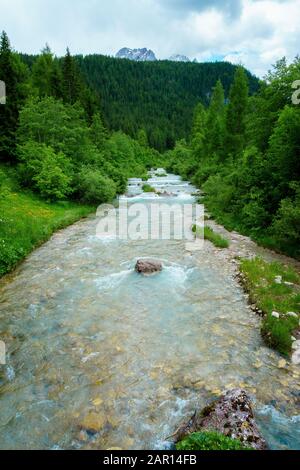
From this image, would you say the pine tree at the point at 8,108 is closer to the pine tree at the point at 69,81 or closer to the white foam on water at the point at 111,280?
the pine tree at the point at 69,81

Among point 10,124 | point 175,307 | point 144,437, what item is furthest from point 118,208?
point 144,437

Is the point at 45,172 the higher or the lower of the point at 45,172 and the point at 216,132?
the lower

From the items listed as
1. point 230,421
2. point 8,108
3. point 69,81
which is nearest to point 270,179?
point 230,421

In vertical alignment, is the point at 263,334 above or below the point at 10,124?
below

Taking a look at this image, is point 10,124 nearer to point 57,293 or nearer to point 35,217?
point 35,217

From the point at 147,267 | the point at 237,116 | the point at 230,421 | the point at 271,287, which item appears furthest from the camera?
the point at 237,116

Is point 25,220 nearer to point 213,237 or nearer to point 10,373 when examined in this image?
point 213,237

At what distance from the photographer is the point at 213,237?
16.4m

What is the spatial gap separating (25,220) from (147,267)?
30.5 ft

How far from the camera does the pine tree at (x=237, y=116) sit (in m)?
35.5

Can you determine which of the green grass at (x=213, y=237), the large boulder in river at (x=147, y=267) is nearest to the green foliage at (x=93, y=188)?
the green grass at (x=213, y=237)

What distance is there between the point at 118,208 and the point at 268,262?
635 inches

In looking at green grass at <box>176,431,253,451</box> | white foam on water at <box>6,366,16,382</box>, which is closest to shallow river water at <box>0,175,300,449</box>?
white foam on water at <box>6,366,16,382</box>

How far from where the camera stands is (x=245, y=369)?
7004 mm
